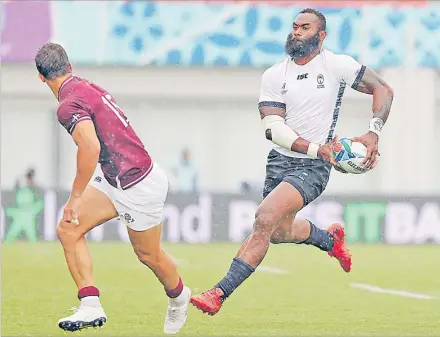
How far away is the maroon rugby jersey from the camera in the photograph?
31.8 ft

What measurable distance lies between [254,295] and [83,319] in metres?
4.88

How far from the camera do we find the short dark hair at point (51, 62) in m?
9.81

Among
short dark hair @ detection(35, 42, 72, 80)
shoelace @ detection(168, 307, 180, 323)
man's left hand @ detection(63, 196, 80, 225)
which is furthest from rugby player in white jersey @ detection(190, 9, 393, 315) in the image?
short dark hair @ detection(35, 42, 72, 80)

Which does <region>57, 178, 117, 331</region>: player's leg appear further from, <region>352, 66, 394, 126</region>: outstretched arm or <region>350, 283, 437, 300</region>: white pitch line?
<region>350, 283, 437, 300</region>: white pitch line

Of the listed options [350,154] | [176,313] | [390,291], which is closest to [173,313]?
[176,313]

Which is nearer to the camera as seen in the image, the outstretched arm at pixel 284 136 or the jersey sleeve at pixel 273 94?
the outstretched arm at pixel 284 136

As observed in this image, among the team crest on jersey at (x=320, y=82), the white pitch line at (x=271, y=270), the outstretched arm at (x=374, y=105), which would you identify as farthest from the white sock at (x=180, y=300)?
the white pitch line at (x=271, y=270)

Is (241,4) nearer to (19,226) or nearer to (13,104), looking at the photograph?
(13,104)

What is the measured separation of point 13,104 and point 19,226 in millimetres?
14354

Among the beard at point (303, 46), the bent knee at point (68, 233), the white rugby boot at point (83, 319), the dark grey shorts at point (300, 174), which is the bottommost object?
the white rugby boot at point (83, 319)

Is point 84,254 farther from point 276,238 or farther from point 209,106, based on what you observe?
point 209,106

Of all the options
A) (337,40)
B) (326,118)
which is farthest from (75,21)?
(326,118)

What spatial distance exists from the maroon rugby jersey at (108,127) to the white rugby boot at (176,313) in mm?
1092

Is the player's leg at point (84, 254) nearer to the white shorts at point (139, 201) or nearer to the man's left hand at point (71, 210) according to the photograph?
the white shorts at point (139, 201)
